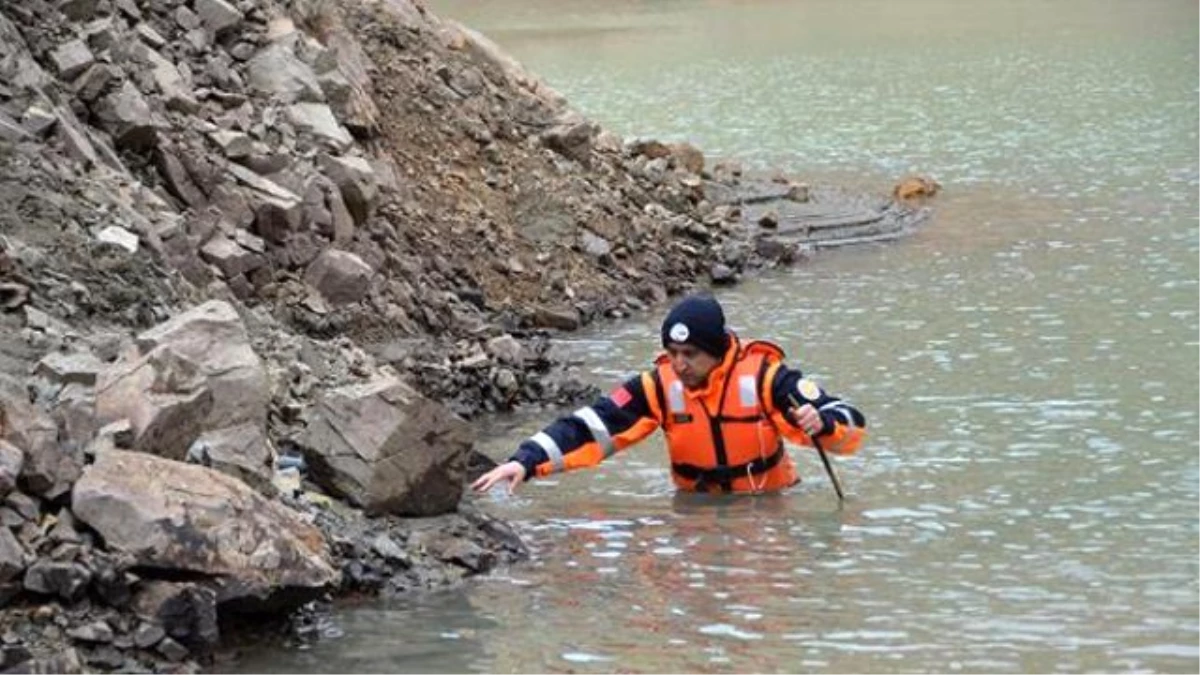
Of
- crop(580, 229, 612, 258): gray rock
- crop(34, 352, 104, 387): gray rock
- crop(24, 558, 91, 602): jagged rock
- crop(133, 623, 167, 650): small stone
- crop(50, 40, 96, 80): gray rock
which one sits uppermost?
crop(50, 40, 96, 80): gray rock

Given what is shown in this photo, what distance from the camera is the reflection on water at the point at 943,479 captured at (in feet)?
29.7

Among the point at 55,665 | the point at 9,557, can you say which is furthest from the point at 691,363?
the point at 55,665

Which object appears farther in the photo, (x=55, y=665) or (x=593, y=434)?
(x=593, y=434)

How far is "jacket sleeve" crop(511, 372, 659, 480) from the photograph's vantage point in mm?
11039

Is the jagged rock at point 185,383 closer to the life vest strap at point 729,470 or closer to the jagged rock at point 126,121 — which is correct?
the life vest strap at point 729,470

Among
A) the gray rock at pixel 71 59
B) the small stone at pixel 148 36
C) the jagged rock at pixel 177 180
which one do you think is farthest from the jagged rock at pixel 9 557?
the small stone at pixel 148 36

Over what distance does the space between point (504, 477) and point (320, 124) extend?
21.4 feet

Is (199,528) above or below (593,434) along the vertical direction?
below

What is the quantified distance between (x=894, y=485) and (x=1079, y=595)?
240 centimetres

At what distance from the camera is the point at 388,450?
10430mm

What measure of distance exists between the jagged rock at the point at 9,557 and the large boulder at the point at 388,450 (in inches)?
86.3

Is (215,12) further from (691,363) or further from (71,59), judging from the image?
(691,363)

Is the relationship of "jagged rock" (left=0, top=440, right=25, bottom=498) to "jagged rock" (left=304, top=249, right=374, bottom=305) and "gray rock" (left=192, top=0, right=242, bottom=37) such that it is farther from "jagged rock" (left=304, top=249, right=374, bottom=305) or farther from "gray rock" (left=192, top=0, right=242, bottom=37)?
"gray rock" (left=192, top=0, right=242, bottom=37)

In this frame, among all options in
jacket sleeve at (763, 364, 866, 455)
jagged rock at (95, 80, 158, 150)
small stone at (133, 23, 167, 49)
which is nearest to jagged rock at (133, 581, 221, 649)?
jacket sleeve at (763, 364, 866, 455)
